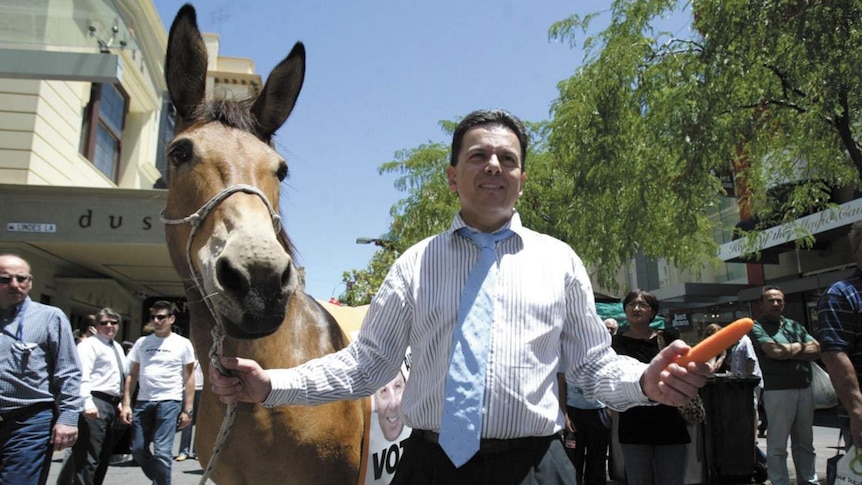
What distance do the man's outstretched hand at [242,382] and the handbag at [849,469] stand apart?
9.71 feet

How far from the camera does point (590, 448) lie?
6.18 m

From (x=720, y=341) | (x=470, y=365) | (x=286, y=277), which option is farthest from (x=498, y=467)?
(x=286, y=277)

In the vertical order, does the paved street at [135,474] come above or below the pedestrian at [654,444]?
below

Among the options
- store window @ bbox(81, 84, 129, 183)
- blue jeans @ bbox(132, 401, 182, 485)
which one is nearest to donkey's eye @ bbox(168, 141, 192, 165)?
blue jeans @ bbox(132, 401, 182, 485)

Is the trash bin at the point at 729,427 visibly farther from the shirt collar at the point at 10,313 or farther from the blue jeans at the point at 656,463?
the shirt collar at the point at 10,313

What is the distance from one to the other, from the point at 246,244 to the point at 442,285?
0.59 metres

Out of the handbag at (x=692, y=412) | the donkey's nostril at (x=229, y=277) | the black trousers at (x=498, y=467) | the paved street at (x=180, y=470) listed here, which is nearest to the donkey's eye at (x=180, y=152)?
the donkey's nostril at (x=229, y=277)

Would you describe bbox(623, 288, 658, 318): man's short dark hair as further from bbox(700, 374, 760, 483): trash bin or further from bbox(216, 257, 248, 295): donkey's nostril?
bbox(216, 257, 248, 295): donkey's nostril

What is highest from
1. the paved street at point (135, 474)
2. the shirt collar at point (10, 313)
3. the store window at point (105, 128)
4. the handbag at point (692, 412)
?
the store window at point (105, 128)

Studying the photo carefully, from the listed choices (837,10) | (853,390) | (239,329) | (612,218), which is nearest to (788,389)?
(853,390)

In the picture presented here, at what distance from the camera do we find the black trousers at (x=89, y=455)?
6.01m

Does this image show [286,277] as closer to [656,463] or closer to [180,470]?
[656,463]

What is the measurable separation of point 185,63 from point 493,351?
1867 mm

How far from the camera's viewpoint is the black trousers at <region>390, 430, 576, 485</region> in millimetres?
1622
